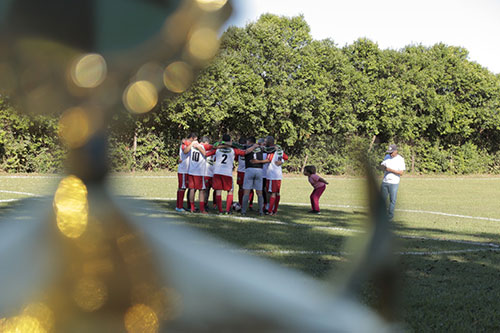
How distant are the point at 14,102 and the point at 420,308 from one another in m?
4.80

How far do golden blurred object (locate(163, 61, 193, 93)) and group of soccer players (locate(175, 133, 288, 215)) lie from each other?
1041cm

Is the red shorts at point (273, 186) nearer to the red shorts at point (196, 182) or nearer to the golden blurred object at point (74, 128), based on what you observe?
the red shorts at point (196, 182)

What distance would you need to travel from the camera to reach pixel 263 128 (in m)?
30.1

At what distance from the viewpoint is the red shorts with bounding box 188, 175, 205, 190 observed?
11164mm

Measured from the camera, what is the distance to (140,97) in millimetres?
407

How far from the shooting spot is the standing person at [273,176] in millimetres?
11516

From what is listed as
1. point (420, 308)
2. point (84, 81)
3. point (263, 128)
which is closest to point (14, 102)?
point (84, 81)

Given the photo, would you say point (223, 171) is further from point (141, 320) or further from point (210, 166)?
point (141, 320)


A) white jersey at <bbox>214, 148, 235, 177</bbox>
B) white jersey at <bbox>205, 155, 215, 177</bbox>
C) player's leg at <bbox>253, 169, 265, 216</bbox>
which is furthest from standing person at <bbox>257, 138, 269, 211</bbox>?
white jersey at <bbox>205, 155, 215, 177</bbox>

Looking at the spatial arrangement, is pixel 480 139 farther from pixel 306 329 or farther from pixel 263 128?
pixel 306 329

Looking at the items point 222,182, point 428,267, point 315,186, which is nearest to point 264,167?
point 222,182

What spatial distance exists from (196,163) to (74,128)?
1101 centimetres

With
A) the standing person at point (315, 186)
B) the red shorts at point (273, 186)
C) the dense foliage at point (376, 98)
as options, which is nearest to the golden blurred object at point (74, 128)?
the red shorts at point (273, 186)

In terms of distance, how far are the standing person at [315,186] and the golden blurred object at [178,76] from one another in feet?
37.7
